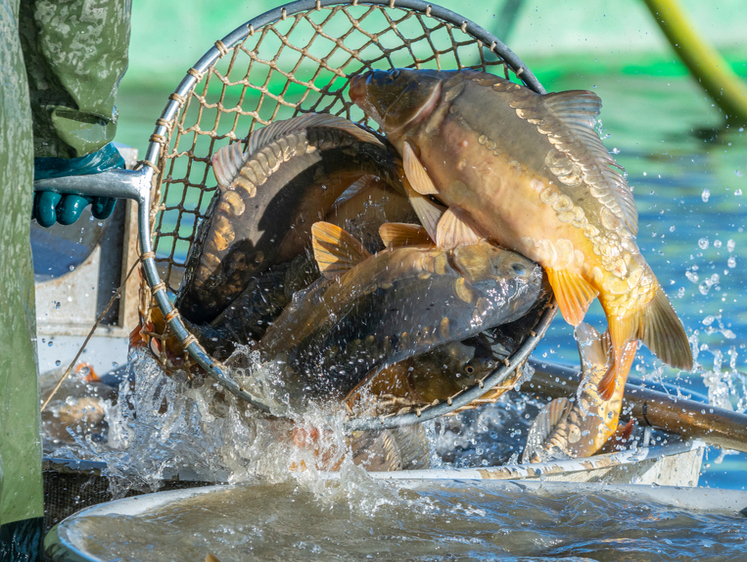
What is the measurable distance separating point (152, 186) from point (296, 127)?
1.56ft

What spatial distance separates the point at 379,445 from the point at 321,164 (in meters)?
0.83

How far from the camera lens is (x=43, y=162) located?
1494 millimetres

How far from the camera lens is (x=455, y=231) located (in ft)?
5.77

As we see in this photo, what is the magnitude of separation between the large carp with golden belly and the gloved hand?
2.44 ft

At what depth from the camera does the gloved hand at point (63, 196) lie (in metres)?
1.49

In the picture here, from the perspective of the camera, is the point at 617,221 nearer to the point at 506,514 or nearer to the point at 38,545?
the point at 506,514

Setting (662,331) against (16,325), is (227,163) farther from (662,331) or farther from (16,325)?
(662,331)

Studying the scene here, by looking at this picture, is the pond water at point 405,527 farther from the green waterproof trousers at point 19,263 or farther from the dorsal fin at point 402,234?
the dorsal fin at point 402,234

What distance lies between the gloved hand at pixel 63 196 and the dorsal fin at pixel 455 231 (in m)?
0.80

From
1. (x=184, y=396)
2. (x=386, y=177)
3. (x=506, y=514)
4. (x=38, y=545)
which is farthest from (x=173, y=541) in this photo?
(x=386, y=177)

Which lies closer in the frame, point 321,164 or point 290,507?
point 290,507

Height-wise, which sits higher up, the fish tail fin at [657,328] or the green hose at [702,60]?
the green hose at [702,60]

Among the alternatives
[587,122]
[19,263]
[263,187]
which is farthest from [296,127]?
[19,263]

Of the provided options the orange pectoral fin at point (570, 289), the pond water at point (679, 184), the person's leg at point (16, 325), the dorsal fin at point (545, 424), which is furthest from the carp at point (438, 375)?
the pond water at point (679, 184)
